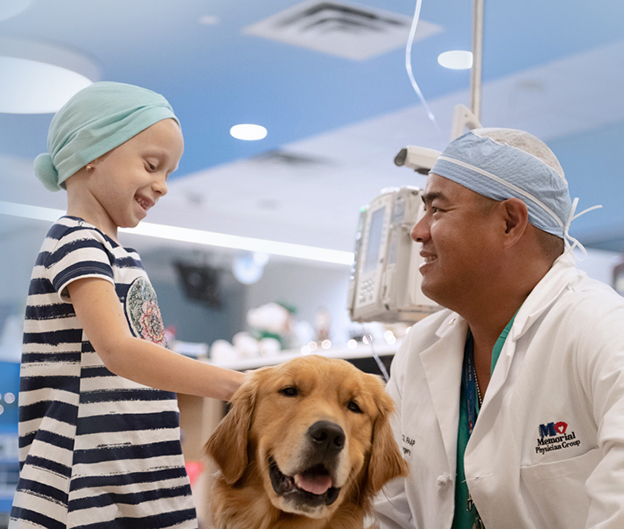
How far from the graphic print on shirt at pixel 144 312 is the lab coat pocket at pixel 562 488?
801mm

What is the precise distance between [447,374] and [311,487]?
534mm

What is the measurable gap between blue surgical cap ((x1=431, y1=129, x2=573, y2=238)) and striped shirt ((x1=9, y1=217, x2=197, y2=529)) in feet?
2.56

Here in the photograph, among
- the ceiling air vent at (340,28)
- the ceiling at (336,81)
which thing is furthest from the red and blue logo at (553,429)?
the ceiling air vent at (340,28)

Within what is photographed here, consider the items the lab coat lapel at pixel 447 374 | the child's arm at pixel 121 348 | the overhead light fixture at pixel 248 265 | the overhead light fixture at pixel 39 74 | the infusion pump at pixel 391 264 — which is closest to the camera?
the child's arm at pixel 121 348

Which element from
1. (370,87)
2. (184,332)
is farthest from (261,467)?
(184,332)

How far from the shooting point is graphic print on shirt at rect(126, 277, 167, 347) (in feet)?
4.44

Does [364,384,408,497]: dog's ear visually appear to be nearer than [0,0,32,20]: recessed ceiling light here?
Yes

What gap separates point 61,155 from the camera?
1.40 meters

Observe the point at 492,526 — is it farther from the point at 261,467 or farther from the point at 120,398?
the point at 120,398

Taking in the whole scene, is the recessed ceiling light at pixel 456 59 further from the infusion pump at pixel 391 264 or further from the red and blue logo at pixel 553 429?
the red and blue logo at pixel 553 429

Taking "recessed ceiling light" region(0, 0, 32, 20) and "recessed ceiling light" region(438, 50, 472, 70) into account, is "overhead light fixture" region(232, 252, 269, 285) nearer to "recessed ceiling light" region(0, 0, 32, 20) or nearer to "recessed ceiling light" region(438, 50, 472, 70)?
"recessed ceiling light" region(438, 50, 472, 70)

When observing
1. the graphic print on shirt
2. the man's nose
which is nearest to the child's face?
the man's nose

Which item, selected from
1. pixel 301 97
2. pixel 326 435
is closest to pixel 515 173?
pixel 326 435

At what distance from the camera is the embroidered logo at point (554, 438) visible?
1.37m
